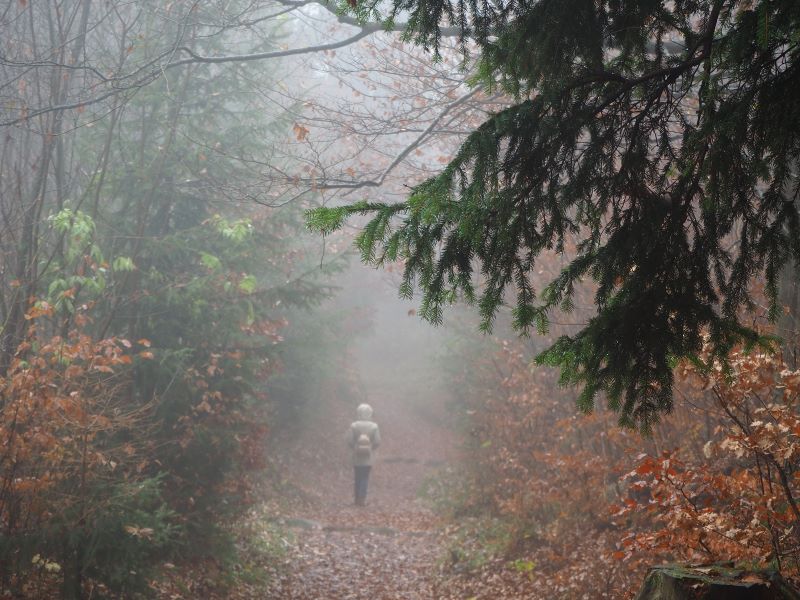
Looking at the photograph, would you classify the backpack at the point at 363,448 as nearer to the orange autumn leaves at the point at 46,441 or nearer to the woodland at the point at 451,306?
the woodland at the point at 451,306

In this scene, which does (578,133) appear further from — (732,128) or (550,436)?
(550,436)

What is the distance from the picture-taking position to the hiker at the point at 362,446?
16172 mm

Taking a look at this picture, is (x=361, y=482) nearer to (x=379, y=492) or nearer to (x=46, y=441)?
(x=379, y=492)

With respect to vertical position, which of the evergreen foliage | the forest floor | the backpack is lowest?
the forest floor

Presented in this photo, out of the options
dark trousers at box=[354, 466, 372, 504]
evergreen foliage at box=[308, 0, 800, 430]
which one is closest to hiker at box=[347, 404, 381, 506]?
dark trousers at box=[354, 466, 372, 504]

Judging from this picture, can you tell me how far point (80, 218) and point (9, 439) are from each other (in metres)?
2.60

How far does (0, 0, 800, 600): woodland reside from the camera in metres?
3.74

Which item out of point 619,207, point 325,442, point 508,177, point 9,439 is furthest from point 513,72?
point 325,442

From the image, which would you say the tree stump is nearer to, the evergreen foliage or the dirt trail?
the evergreen foliage

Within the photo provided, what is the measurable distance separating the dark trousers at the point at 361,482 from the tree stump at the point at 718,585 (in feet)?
41.2

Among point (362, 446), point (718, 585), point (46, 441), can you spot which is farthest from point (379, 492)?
point (718, 585)

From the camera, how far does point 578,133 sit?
3912mm

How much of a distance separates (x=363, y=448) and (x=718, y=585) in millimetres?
12781

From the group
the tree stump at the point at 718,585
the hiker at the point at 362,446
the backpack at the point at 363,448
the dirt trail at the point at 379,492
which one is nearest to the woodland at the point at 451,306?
the tree stump at the point at 718,585
